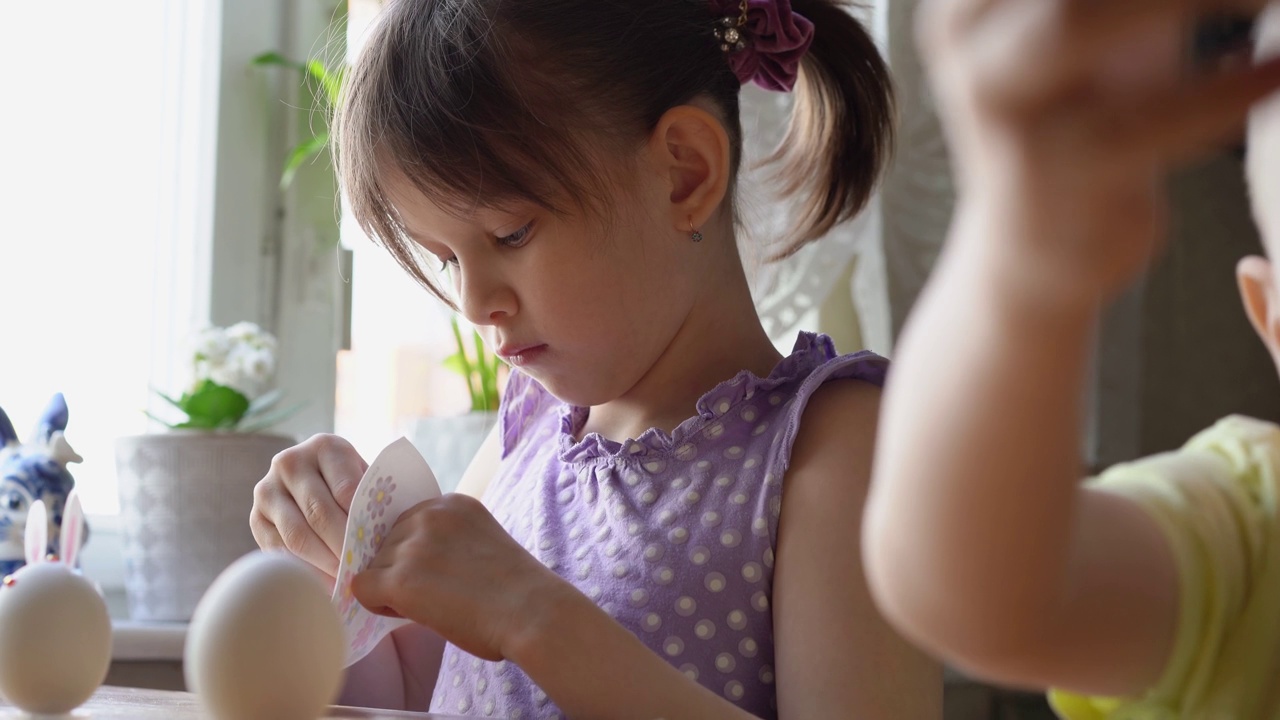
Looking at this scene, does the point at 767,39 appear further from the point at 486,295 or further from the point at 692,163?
the point at 486,295

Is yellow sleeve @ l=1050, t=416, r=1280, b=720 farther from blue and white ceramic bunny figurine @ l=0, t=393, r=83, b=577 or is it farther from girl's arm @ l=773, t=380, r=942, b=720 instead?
blue and white ceramic bunny figurine @ l=0, t=393, r=83, b=577

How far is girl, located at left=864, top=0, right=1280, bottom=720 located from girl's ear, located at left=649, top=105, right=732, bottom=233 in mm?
430

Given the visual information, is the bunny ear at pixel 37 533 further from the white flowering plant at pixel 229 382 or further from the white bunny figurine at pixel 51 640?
the white flowering plant at pixel 229 382

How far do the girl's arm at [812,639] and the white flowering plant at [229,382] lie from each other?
98cm

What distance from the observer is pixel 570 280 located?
0.85m

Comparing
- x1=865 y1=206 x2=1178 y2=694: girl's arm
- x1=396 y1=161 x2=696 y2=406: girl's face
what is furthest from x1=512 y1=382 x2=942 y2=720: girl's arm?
x1=865 y1=206 x2=1178 y2=694: girl's arm

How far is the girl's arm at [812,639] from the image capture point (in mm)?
686

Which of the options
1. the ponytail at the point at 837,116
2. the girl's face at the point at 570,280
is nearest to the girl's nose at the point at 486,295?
the girl's face at the point at 570,280

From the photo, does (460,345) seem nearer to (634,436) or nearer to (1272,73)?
(634,436)

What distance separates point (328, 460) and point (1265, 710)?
609 millimetres

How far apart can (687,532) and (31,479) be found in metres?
0.85

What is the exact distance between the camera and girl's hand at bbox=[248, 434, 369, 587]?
0.84 metres

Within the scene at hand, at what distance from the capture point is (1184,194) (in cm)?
192

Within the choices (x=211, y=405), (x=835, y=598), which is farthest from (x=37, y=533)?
(x=835, y=598)
